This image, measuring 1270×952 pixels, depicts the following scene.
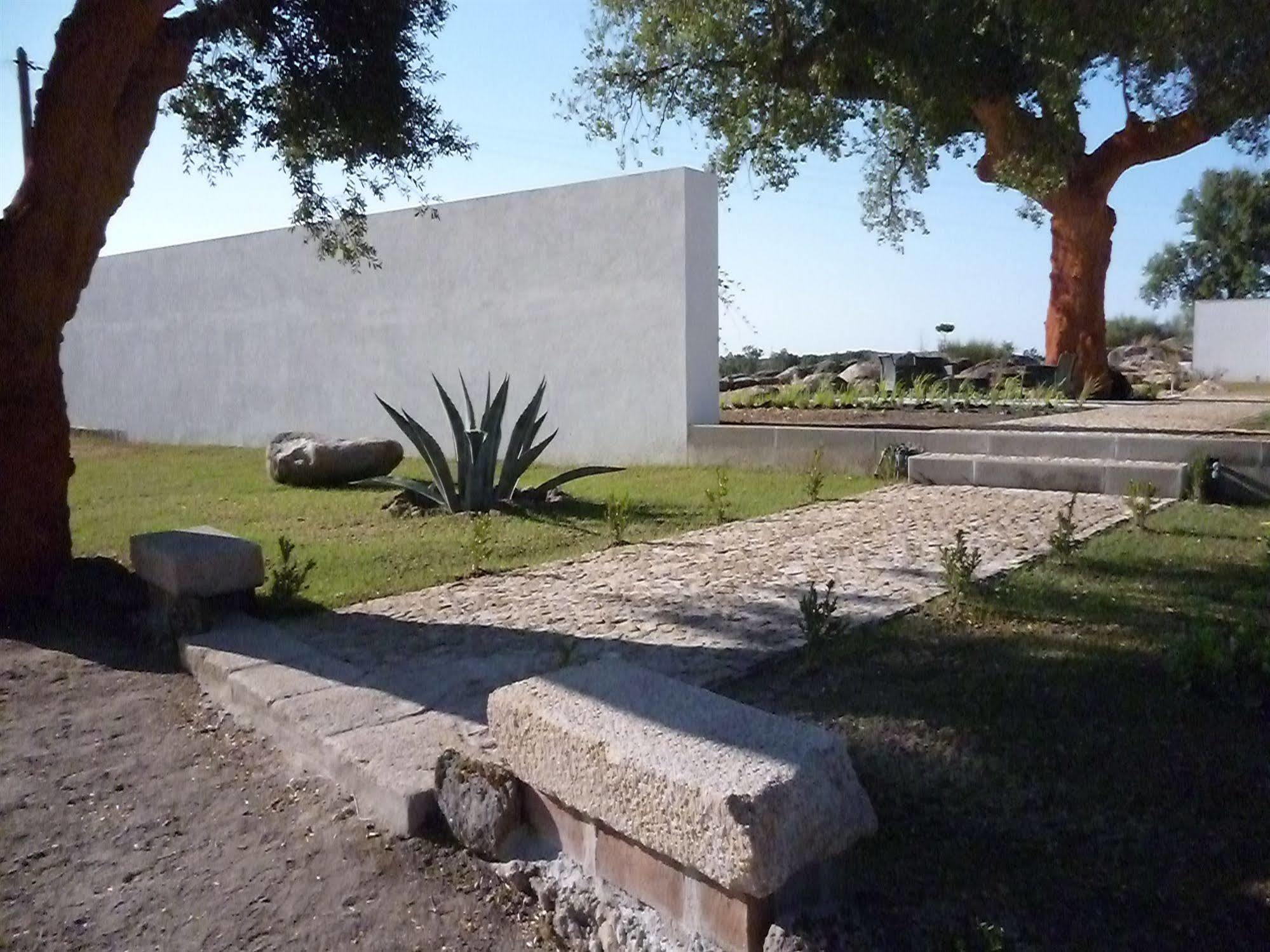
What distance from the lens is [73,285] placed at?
14.9ft

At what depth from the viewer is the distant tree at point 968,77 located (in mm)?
4242

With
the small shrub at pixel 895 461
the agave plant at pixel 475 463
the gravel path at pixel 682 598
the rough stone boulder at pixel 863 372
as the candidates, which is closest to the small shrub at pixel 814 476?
the small shrub at pixel 895 461

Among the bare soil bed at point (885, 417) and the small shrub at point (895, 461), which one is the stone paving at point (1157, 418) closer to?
the bare soil bed at point (885, 417)

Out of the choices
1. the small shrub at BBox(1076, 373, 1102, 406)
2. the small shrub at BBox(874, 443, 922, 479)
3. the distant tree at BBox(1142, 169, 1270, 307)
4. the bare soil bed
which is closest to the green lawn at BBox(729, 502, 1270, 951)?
the small shrub at BBox(874, 443, 922, 479)

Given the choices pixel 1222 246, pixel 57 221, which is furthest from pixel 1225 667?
pixel 1222 246

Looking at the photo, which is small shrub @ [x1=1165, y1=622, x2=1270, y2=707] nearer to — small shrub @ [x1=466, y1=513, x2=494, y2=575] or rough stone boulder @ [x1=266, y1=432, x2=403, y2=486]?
small shrub @ [x1=466, y1=513, x2=494, y2=575]

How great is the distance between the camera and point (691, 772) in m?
1.93

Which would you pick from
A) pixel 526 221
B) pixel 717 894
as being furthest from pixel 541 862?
pixel 526 221

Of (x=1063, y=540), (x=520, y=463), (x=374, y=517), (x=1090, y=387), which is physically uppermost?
(x=1090, y=387)

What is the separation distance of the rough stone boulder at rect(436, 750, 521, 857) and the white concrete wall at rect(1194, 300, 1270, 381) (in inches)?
903

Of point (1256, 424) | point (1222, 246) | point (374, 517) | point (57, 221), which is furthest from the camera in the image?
point (1222, 246)

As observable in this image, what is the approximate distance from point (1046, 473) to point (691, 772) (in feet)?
19.9

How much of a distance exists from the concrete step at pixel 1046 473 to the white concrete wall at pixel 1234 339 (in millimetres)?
17028

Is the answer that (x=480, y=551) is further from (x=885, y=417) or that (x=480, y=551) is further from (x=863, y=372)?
(x=863, y=372)
